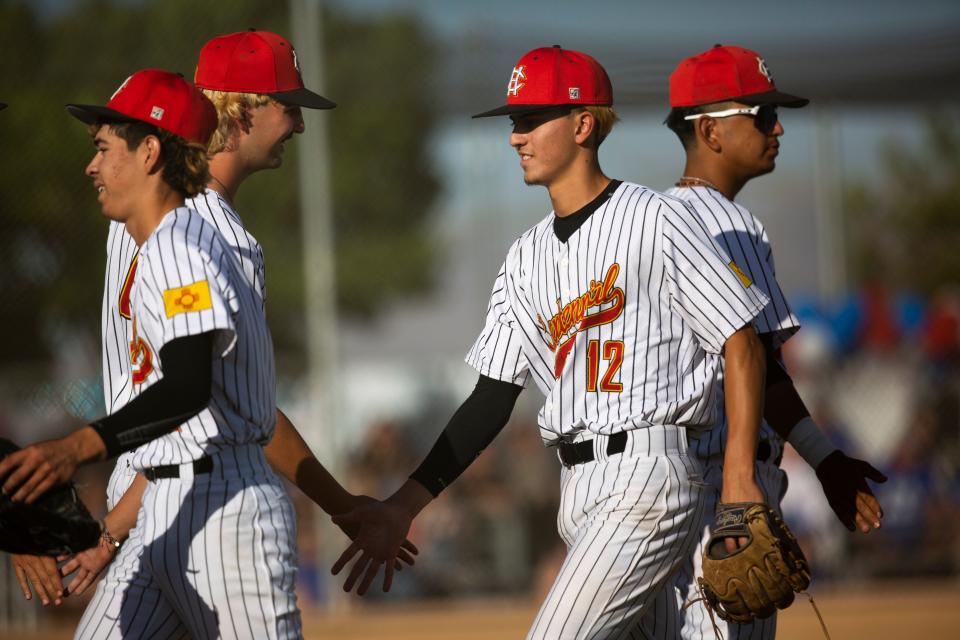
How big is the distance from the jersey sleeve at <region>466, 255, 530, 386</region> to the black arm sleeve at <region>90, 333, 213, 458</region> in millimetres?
1268

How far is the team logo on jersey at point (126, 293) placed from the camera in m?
3.40

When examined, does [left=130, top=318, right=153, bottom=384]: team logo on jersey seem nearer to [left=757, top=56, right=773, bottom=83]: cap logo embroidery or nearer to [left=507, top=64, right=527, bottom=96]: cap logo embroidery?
[left=507, top=64, right=527, bottom=96]: cap logo embroidery

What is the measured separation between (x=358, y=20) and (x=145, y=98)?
8.78 meters

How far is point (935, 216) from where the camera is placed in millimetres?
13508

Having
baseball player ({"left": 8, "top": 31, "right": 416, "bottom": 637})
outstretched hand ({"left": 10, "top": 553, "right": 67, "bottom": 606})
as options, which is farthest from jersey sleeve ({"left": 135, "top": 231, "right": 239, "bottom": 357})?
outstretched hand ({"left": 10, "top": 553, "right": 67, "bottom": 606})

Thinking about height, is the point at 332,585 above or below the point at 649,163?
below

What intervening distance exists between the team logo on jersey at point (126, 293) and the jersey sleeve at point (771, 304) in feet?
5.95

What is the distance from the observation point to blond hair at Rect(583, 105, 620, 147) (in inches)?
146

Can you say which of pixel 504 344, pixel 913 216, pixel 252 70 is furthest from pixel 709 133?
pixel 913 216

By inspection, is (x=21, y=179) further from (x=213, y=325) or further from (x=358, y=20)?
(x=213, y=325)

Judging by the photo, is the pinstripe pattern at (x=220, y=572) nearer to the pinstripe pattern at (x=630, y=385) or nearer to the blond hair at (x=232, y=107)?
the blond hair at (x=232, y=107)

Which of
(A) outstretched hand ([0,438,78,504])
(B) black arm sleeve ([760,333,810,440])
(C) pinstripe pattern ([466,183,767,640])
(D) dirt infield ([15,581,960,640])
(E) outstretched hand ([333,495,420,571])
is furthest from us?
(D) dirt infield ([15,581,960,640])

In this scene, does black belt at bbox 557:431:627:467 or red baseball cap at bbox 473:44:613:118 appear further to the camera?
red baseball cap at bbox 473:44:613:118

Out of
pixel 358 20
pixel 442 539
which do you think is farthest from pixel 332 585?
pixel 358 20
